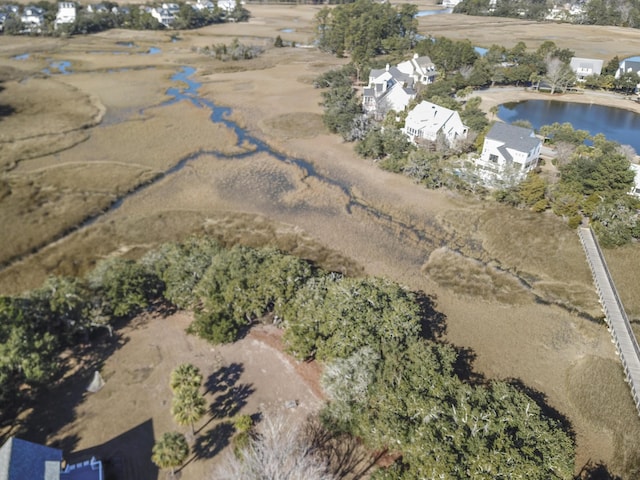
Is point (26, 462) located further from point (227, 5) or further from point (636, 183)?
point (227, 5)

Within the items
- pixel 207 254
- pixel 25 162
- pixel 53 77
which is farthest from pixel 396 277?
pixel 53 77

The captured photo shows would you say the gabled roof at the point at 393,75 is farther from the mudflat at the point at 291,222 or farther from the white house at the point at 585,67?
the white house at the point at 585,67

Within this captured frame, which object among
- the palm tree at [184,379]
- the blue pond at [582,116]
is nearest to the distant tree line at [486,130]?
the blue pond at [582,116]

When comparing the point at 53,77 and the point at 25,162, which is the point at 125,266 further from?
the point at 53,77

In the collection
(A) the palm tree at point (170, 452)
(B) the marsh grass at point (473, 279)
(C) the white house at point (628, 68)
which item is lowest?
(A) the palm tree at point (170, 452)

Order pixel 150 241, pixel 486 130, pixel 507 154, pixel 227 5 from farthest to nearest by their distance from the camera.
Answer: pixel 227 5, pixel 486 130, pixel 507 154, pixel 150 241

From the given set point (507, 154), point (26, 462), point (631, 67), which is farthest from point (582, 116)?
point (26, 462)

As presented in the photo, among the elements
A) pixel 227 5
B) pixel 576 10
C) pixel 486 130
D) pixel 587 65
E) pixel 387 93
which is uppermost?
pixel 576 10
